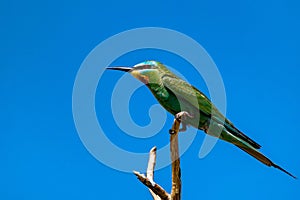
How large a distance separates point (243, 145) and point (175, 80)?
967 mm

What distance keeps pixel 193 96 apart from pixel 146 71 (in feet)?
1.83

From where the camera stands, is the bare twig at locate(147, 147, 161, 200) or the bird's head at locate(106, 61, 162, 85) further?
the bird's head at locate(106, 61, 162, 85)

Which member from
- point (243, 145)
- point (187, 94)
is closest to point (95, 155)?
point (187, 94)

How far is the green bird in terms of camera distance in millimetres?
4250

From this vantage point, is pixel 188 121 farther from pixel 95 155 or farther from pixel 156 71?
pixel 95 155

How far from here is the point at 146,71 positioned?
451cm

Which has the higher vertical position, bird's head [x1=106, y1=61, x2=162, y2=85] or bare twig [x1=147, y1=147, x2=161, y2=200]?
bird's head [x1=106, y1=61, x2=162, y2=85]

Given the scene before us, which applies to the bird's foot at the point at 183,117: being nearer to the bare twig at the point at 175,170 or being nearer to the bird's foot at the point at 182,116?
the bird's foot at the point at 182,116

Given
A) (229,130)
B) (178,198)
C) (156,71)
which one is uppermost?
(156,71)

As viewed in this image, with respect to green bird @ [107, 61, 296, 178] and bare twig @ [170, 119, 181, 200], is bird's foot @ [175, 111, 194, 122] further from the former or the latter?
bare twig @ [170, 119, 181, 200]

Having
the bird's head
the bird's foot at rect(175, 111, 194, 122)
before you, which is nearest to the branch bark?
the bird's foot at rect(175, 111, 194, 122)

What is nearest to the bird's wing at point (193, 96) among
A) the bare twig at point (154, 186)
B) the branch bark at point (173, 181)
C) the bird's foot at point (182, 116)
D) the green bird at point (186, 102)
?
the green bird at point (186, 102)

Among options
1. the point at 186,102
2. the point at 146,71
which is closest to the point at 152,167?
the point at 186,102

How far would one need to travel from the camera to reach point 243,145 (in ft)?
13.5
